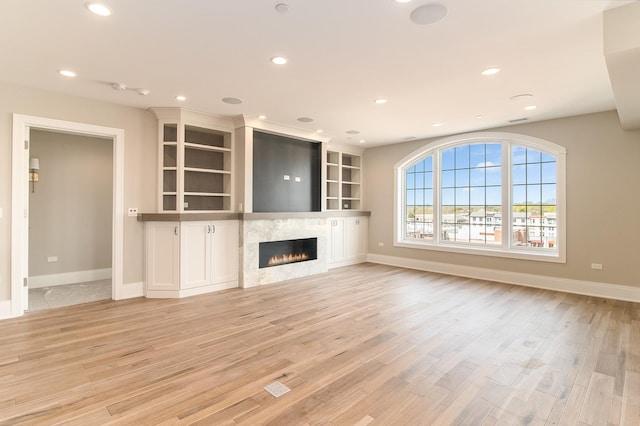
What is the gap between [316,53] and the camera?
301 centimetres

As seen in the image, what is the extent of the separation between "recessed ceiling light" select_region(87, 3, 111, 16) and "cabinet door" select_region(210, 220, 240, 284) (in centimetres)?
311

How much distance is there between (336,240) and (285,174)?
199 cm

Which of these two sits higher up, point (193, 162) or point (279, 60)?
point (279, 60)

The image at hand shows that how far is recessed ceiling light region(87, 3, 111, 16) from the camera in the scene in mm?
2312

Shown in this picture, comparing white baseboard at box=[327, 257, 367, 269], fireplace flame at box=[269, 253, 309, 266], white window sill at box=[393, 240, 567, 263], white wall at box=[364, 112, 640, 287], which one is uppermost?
white wall at box=[364, 112, 640, 287]

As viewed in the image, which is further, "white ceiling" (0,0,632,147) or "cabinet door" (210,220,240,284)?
"cabinet door" (210,220,240,284)

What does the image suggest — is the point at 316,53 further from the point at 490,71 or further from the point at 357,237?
the point at 357,237

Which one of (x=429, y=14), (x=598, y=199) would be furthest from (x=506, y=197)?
(x=429, y=14)

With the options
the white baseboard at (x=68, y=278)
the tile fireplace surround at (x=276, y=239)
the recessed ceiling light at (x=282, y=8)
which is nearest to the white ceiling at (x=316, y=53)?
the recessed ceiling light at (x=282, y=8)

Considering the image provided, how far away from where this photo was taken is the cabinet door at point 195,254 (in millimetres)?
4746

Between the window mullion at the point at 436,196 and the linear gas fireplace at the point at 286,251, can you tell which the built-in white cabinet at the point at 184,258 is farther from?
the window mullion at the point at 436,196

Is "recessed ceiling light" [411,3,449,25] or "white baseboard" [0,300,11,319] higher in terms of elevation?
"recessed ceiling light" [411,3,449,25]

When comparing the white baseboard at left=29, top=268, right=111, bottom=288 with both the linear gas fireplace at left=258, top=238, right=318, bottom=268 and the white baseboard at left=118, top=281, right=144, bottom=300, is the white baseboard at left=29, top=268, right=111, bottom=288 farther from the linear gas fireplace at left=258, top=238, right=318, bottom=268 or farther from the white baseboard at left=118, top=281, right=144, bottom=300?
the linear gas fireplace at left=258, top=238, right=318, bottom=268

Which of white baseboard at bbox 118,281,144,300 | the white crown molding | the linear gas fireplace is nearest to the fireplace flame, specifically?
the linear gas fireplace
